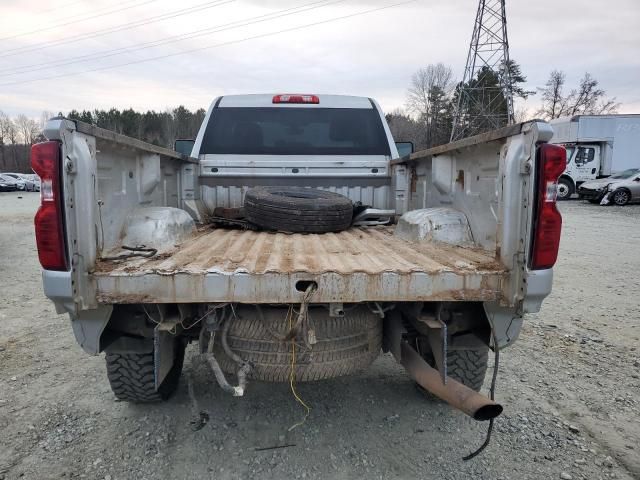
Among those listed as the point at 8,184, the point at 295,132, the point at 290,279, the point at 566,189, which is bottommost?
the point at 8,184

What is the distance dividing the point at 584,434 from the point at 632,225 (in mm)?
13292

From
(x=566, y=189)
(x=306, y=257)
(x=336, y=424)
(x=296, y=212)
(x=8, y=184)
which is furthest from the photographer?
(x=8, y=184)

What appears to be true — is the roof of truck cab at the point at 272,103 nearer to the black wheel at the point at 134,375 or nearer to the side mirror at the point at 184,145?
the side mirror at the point at 184,145

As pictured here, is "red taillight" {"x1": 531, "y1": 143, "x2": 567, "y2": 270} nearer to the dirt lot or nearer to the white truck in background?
the dirt lot

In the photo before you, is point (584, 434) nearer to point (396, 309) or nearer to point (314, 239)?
point (396, 309)

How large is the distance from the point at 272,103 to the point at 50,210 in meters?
3.11

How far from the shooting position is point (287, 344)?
2.48m

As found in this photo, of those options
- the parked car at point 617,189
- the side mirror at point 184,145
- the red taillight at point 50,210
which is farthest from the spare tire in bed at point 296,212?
the parked car at point 617,189

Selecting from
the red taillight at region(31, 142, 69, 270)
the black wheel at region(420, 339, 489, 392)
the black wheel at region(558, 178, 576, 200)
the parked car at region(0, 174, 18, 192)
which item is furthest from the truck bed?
the parked car at region(0, 174, 18, 192)

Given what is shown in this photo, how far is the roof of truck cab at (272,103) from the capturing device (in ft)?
16.0

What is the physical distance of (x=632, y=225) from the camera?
45.2 feet

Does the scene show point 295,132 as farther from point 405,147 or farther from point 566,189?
point 566,189

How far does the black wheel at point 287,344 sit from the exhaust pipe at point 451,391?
0.34m

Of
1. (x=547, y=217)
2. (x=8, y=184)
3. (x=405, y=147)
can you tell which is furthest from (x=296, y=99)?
(x=8, y=184)
